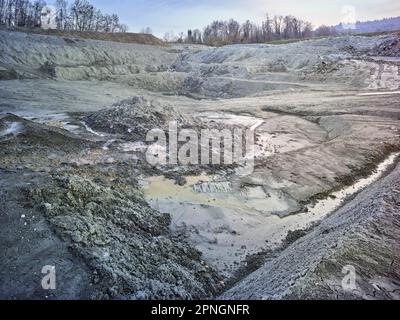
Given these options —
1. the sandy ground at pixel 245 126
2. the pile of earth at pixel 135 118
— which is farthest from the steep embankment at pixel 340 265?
the pile of earth at pixel 135 118

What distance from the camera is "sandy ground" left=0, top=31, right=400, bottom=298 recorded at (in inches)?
304

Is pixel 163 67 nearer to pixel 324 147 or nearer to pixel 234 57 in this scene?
pixel 234 57

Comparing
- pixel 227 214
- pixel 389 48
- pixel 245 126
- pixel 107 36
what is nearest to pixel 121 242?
pixel 227 214

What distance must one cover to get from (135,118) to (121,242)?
719cm

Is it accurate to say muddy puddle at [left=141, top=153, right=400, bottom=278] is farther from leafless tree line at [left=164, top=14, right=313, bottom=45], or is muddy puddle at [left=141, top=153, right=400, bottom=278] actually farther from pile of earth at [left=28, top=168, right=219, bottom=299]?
leafless tree line at [left=164, top=14, right=313, bottom=45]

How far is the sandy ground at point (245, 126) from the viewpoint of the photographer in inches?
304

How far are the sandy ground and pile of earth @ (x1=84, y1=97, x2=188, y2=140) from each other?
111 millimetres

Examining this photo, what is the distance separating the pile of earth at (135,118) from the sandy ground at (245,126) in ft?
0.37

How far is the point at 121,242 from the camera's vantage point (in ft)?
18.7

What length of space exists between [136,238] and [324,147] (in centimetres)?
791

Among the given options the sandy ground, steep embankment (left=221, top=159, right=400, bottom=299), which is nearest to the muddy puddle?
the sandy ground

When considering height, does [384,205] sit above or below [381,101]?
below
